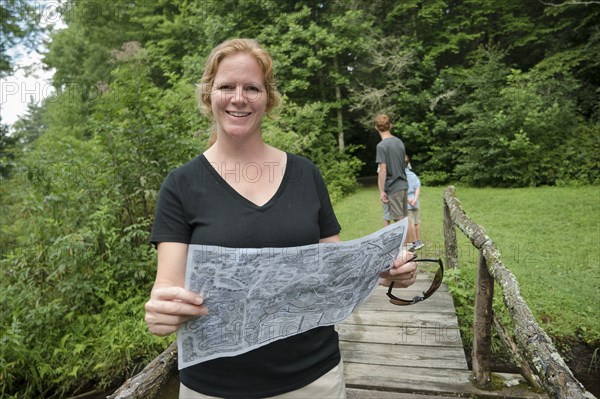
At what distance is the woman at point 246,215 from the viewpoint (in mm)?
1052

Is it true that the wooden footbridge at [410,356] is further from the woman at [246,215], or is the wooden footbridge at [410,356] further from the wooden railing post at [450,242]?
the woman at [246,215]

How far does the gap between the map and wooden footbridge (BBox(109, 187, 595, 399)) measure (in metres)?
0.91

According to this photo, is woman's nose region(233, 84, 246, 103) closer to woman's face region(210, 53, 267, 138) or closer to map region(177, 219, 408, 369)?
woman's face region(210, 53, 267, 138)

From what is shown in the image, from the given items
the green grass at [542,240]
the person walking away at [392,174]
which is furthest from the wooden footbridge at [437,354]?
the person walking away at [392,174]

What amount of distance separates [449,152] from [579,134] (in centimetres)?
390

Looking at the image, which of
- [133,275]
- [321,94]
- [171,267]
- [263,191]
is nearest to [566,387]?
[263,191]

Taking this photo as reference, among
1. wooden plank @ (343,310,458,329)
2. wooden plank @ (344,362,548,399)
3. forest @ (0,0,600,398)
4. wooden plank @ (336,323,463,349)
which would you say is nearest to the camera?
wooden plank @ (344,362,548,399)

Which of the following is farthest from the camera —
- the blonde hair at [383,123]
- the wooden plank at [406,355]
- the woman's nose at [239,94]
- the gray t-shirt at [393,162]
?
the blonde hair at [383,123]

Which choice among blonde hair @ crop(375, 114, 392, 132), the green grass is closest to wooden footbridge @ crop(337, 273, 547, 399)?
the green grass

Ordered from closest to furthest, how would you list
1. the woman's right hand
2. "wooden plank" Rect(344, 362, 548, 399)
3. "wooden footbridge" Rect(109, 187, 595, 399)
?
1. the woman's right hand
2. "wooden footbridge" Rect(109, 187, 595, 399)
3. "wooden plank" Rect(344, 362, 548, 399)

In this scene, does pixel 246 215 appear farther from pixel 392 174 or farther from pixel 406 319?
pixel 392 174

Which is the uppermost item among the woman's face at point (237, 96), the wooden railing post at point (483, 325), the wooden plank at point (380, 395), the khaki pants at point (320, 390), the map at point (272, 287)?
the woman's face at point (237, 96)

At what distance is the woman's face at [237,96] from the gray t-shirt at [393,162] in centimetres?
426

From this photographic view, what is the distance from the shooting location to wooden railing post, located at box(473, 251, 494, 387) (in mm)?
2678
